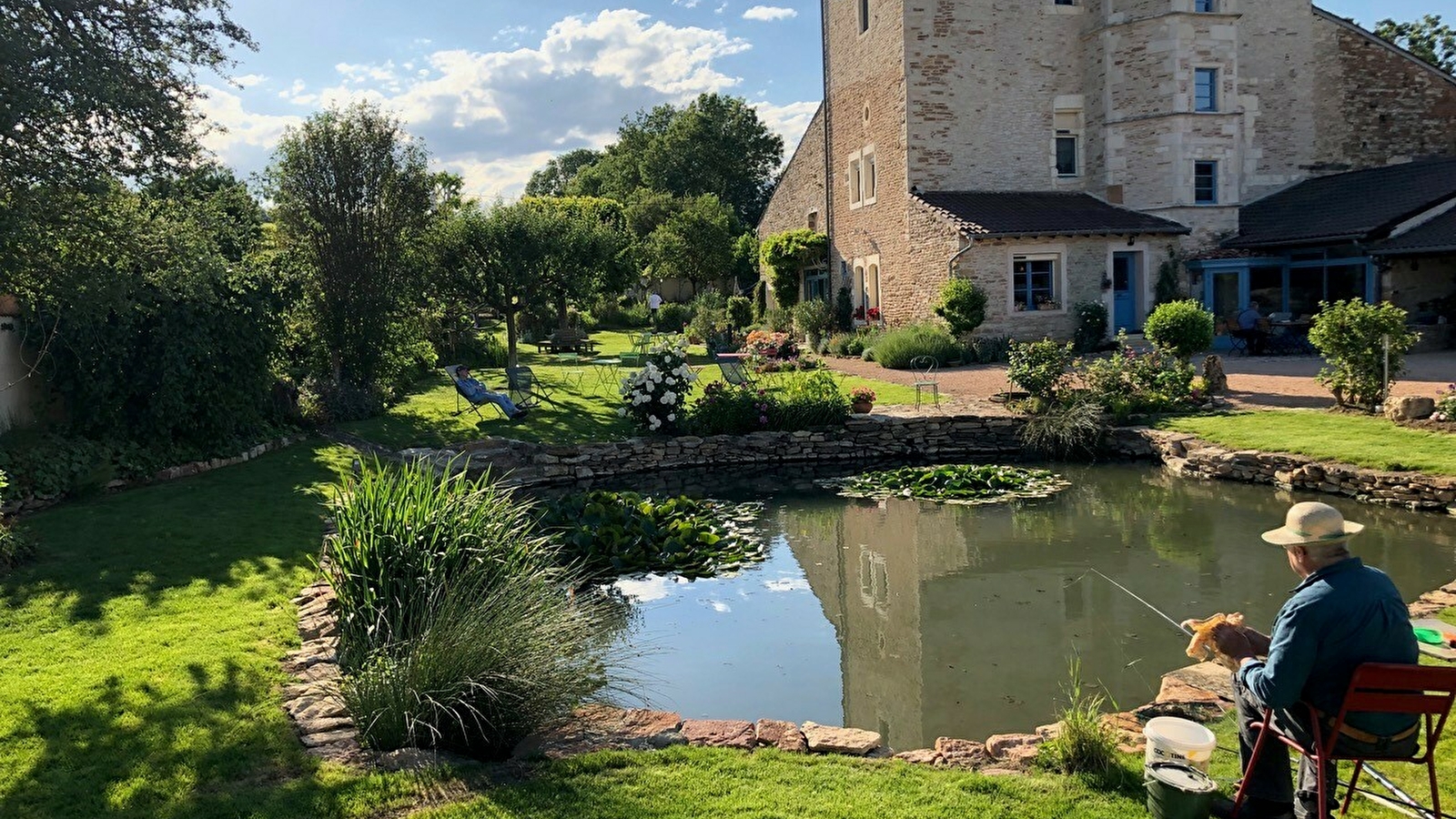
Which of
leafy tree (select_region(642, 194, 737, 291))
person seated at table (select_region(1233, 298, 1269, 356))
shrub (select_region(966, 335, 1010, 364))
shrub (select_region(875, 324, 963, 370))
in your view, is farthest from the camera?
leafy tree (select_region(642, 194, 737, 291))

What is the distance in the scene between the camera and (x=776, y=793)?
4.09 meters

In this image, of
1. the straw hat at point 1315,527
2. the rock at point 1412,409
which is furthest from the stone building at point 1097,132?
the straw hat at point 1315,527

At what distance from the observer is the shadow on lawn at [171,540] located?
6703mm

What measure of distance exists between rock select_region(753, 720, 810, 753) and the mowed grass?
0.16 meters

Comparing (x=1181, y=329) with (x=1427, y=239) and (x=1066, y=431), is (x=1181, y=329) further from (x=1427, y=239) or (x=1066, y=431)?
(x=1427, y=239)

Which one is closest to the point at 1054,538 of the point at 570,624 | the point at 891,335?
the point at 570,624

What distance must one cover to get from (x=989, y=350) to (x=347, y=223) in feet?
42.8

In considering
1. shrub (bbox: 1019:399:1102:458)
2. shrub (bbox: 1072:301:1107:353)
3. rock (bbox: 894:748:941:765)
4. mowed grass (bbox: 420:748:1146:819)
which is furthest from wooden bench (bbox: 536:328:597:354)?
mowed grass (bbox: 420:748:1146:819)

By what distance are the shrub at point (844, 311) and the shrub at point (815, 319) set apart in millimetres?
176

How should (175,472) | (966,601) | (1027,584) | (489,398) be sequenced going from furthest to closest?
(489,398) < (175,472) < (1027,584) < (966,601)

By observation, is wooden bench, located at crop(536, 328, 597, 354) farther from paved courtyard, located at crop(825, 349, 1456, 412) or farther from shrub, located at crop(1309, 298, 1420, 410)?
shrub, located at crop(1309, 298, 1420, 410)

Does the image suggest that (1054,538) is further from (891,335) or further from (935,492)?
(891,335)

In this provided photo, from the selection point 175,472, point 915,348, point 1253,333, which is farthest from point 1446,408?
point 175,472

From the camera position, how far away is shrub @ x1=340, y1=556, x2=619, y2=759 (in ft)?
14.9
